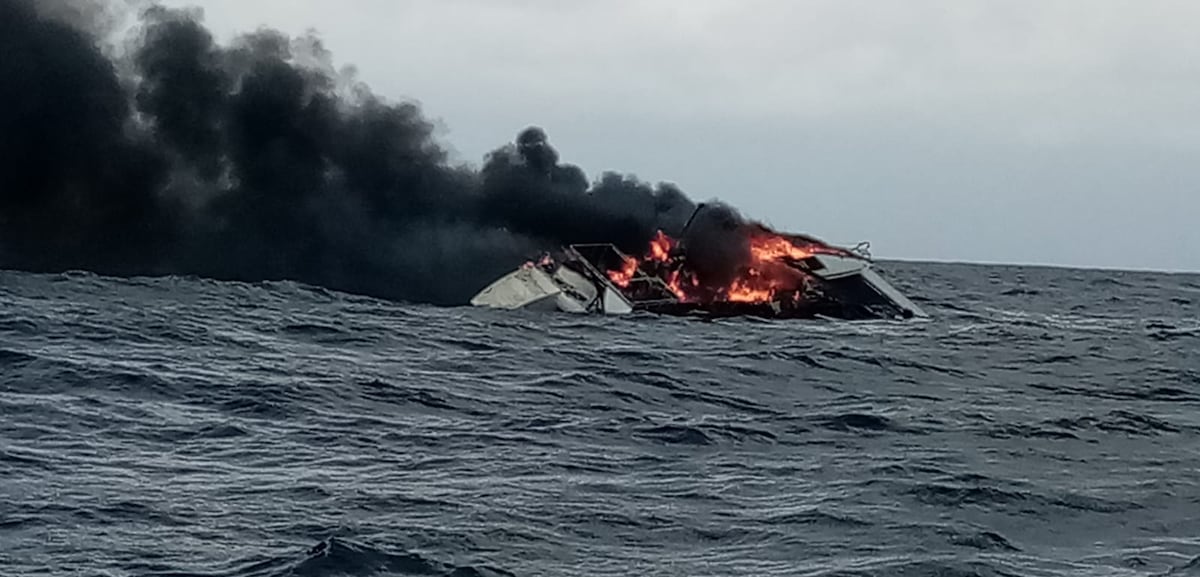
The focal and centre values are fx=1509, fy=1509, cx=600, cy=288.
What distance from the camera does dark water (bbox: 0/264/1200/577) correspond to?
16.1 metres

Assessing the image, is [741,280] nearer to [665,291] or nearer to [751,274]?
[751,274]

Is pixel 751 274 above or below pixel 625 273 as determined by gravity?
above

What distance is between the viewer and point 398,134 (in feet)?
189

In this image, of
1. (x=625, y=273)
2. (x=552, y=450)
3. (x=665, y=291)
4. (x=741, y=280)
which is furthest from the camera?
(x=741, y=280)

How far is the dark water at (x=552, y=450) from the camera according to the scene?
1608cm

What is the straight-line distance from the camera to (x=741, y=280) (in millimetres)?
51938

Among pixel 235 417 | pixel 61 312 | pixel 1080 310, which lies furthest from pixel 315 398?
pixel 1080 310

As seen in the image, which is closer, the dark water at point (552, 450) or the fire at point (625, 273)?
the dark water at point (552, 450)

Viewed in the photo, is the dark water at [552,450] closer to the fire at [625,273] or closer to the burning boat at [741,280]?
the burning boat at [741,280]

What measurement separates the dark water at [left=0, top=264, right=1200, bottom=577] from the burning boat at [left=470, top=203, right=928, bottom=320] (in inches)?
281

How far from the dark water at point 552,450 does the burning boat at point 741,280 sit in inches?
281

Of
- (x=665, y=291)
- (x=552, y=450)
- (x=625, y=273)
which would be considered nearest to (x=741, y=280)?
(x=665, y=291)

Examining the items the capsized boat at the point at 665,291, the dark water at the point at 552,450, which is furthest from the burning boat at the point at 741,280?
the dark water at the point at 552,450

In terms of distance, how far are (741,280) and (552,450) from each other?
30534mm
